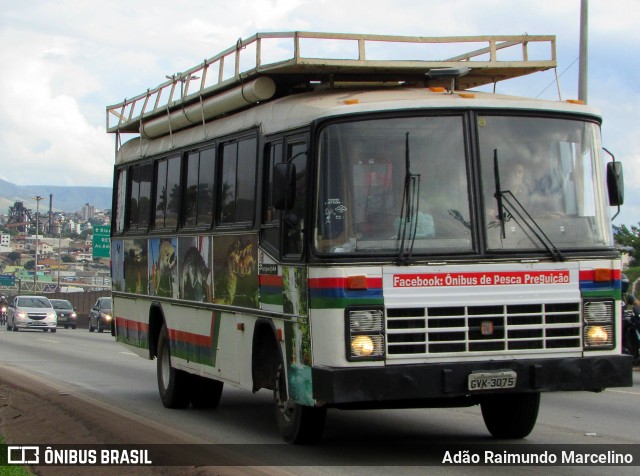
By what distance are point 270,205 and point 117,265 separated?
268 inches

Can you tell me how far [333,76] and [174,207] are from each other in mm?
3688

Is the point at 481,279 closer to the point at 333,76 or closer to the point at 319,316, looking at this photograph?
the point at 319,316

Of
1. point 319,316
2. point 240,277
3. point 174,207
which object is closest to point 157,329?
point 174,207

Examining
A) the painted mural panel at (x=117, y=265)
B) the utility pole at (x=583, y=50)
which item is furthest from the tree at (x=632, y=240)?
the painted mural panel at (x=117, y=265)

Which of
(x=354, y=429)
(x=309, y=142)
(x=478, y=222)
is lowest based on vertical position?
(x=354, y=429)

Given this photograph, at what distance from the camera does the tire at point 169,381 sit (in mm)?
14422

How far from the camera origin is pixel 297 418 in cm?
1035

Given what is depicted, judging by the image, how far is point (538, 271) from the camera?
940 cm

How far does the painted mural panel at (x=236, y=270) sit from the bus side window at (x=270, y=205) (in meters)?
0.32

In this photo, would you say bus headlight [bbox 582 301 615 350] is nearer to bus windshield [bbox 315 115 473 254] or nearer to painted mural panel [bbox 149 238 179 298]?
bus windshield [bbox 315 115 473 254]

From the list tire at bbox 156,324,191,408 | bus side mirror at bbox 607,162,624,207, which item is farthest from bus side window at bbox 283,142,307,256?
tire at bbox 156,324,191,408

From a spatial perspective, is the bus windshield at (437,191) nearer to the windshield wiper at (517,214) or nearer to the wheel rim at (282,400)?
the windshield wiper at (517,214)

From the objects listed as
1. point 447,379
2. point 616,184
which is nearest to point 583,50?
point 616,184

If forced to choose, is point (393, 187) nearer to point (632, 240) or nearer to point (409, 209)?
point (409, 209)
